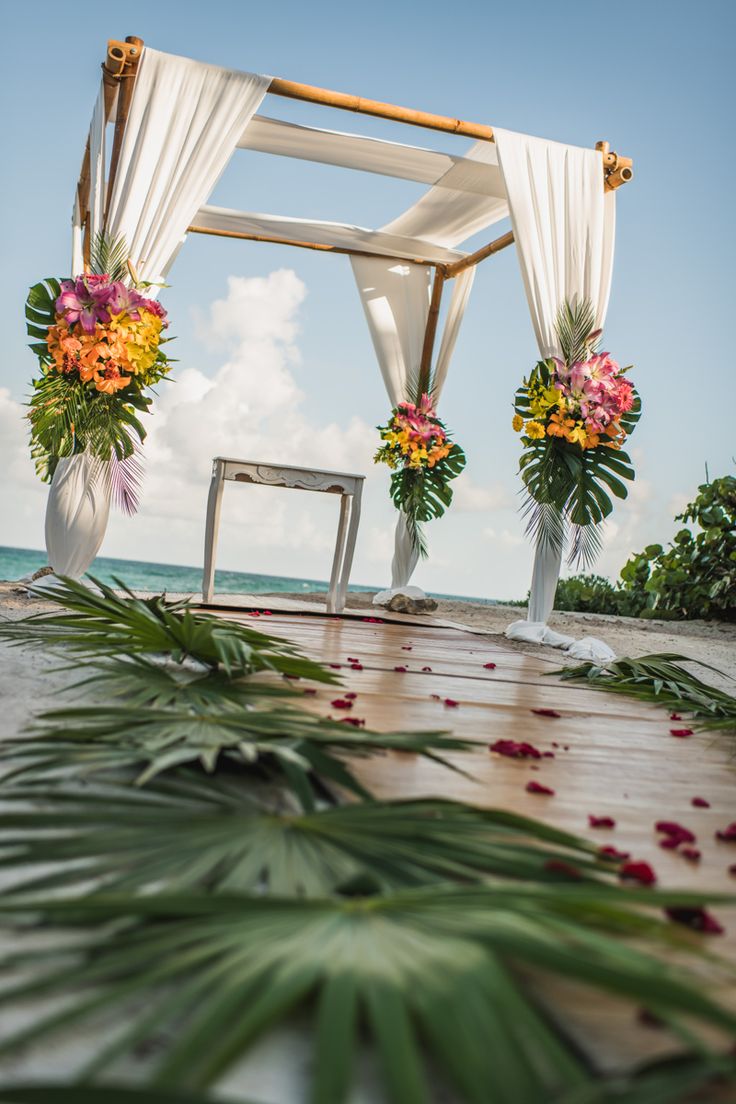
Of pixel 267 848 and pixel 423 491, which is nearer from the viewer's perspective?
pixel 267 848

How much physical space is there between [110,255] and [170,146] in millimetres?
679

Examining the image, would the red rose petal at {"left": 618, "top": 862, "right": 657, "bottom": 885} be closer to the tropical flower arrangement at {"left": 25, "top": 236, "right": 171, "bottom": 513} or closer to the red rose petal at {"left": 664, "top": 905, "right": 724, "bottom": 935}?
the red rose petal at {"left": 664, "top": 905, "right": 724, "bottom": 935}

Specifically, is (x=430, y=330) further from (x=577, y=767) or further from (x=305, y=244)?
(x=577, y=767)

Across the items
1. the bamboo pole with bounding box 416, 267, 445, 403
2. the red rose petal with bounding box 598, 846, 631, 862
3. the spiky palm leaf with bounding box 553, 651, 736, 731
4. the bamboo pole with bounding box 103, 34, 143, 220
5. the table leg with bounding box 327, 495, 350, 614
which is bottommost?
the red rose petal with bounding box 598, 846, 631, 862

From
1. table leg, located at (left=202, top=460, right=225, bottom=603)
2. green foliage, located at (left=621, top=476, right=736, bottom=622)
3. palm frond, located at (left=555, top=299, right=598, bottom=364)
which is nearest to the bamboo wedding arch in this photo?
palm frond, located at (left=555, top=299, right=598, bottom=364)

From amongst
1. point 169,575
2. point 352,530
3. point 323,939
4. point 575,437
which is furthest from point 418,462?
point 169,575

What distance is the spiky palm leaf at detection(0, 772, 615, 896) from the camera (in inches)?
31.4

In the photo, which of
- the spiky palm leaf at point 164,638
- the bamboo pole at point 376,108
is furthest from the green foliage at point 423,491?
the spiky palm leaf at point 164,638

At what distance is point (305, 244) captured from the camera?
238 inches

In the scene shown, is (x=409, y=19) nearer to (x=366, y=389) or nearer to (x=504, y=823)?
(x=504, y=823)

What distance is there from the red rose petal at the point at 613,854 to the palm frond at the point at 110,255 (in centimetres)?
386

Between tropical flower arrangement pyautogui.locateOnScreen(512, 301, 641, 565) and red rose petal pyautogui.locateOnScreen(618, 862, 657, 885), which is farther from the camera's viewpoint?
tropical flower arrangement pyautogui.locateOnScreen(512, 301, 641, 565)

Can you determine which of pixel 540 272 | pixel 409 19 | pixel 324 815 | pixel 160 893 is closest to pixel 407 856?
pixel 324 815

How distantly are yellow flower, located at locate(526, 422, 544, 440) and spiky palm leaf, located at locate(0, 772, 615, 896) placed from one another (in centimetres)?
368
